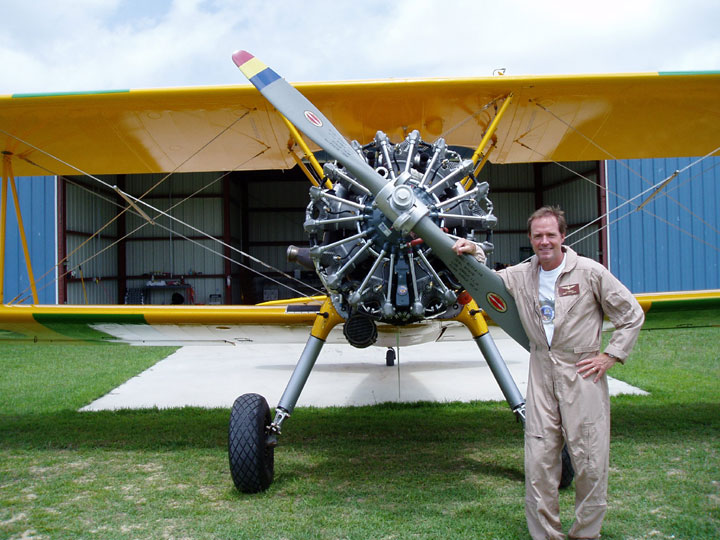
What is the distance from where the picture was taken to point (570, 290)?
9.13 feet

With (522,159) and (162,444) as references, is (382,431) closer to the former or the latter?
(162,444)

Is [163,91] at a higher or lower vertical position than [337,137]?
higher

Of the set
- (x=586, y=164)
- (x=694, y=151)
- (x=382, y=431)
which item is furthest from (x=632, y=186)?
(x=382, y=431)

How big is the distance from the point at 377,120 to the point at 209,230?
1782 centimetres

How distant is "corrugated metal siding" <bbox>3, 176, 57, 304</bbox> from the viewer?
47.9 feet

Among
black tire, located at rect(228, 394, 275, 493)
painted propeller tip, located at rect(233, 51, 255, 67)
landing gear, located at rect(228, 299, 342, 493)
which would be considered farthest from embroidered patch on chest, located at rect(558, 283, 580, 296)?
painted propeller tip, located at rect(233, 51, 255, 67)

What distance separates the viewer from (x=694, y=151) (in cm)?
633

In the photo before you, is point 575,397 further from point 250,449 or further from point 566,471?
point 250,449

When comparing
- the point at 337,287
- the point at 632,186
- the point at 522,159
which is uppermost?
the point at 632,186

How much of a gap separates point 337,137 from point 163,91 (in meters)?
1.93

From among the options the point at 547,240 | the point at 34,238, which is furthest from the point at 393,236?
the point at 34,238

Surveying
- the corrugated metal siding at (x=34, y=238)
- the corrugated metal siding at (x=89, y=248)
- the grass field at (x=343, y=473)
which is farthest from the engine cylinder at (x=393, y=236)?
the corrugated metal siding at (x=89, y=248)

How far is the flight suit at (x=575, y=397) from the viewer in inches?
105

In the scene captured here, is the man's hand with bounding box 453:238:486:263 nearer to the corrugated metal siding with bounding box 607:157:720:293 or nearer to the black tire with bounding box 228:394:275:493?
the black tire with bounding box 228:394:275:493
